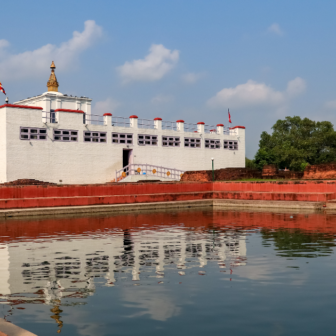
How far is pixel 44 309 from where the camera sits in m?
7.72

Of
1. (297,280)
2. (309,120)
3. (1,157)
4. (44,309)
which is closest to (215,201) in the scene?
(1,157)

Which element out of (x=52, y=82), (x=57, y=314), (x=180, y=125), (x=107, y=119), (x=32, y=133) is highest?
(x=52, y=82)

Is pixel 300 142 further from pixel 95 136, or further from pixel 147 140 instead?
pixel 95 136

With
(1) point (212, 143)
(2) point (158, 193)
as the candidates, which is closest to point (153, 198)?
(2) point (158, 193)

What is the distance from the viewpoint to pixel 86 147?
4184 cm

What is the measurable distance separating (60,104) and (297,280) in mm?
47776

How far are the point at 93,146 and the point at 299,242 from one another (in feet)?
97.2

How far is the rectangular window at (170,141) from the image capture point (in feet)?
159

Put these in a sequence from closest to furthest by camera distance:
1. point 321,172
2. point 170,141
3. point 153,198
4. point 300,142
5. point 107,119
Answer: point 153,198, point 321,172, point 107,119, point 170,141, point 300,142

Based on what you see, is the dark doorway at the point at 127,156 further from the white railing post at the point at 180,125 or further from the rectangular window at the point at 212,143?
the rectangular window at the point at 212,143

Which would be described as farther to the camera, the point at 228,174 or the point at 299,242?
the point at 228,174

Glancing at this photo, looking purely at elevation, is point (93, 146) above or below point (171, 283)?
above

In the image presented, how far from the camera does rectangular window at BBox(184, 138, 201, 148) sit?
164 feet

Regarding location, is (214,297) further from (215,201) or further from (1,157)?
(1,157)
